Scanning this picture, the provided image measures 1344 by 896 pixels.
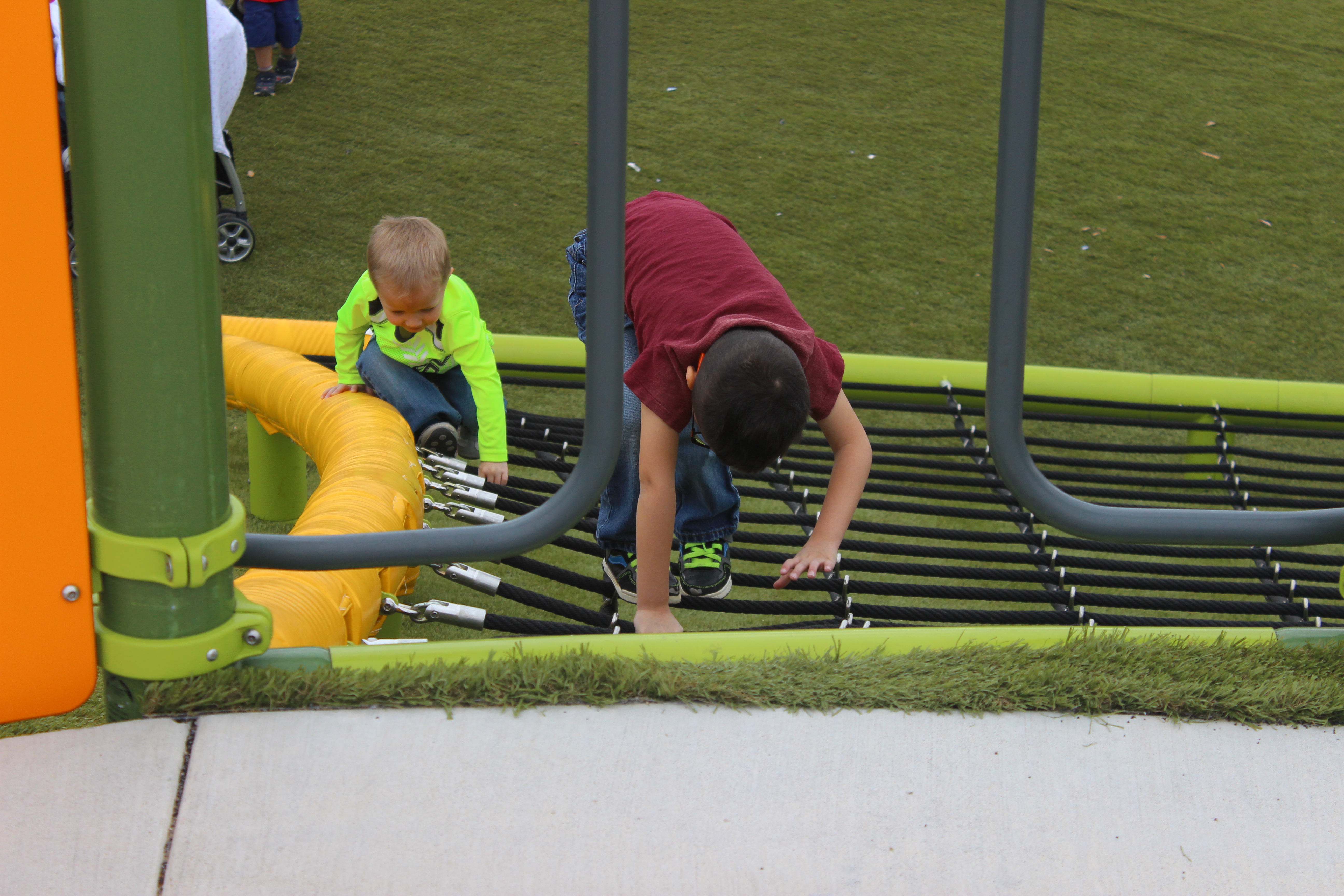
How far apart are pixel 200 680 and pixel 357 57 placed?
→ 191 inches

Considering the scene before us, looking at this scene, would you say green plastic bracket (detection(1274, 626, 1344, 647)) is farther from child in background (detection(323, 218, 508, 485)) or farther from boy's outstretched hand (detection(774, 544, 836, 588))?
child in background (detection(323, 218, 508, 485))

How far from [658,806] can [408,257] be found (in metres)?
1.23

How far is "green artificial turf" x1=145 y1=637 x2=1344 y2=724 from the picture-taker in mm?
950

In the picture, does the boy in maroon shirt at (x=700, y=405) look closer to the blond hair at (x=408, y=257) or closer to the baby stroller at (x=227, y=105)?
the blond hair at (x=408, y=257)

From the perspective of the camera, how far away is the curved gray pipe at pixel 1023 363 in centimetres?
85

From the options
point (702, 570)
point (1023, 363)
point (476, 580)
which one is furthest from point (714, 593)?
point (1023, 363)

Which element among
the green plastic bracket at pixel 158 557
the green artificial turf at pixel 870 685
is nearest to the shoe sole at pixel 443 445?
the green artificial turf at pixel 870 685

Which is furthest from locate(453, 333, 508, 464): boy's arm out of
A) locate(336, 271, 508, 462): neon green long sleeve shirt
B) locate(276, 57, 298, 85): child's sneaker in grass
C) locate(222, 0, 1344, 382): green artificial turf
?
locate(276, 57, 298, 85): child's sneaker in grass

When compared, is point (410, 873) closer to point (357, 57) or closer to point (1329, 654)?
point (1329, 654)

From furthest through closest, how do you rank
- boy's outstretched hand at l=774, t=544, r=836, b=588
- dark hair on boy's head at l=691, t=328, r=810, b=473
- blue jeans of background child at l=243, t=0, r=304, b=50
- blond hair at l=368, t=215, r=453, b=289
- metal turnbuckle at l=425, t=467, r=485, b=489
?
blue jeans of background child at l=243, t=0, r=304, b=50 → metal turnbuckle at l=425, t=467, r=485, b=489 → blond hair at l=368, t=215, r=453, b=289 → boy's outstretched hand at l=774, t=544, r=836, b=588 → dark hair on boy's head at l=691, t=328, r=810, b=473

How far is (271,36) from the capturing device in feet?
15.5

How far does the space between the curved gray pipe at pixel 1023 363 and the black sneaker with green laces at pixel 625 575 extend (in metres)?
0.84

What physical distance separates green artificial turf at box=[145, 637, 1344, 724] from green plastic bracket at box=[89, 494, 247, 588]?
113 mm

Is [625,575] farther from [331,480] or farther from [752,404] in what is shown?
[752,404]
